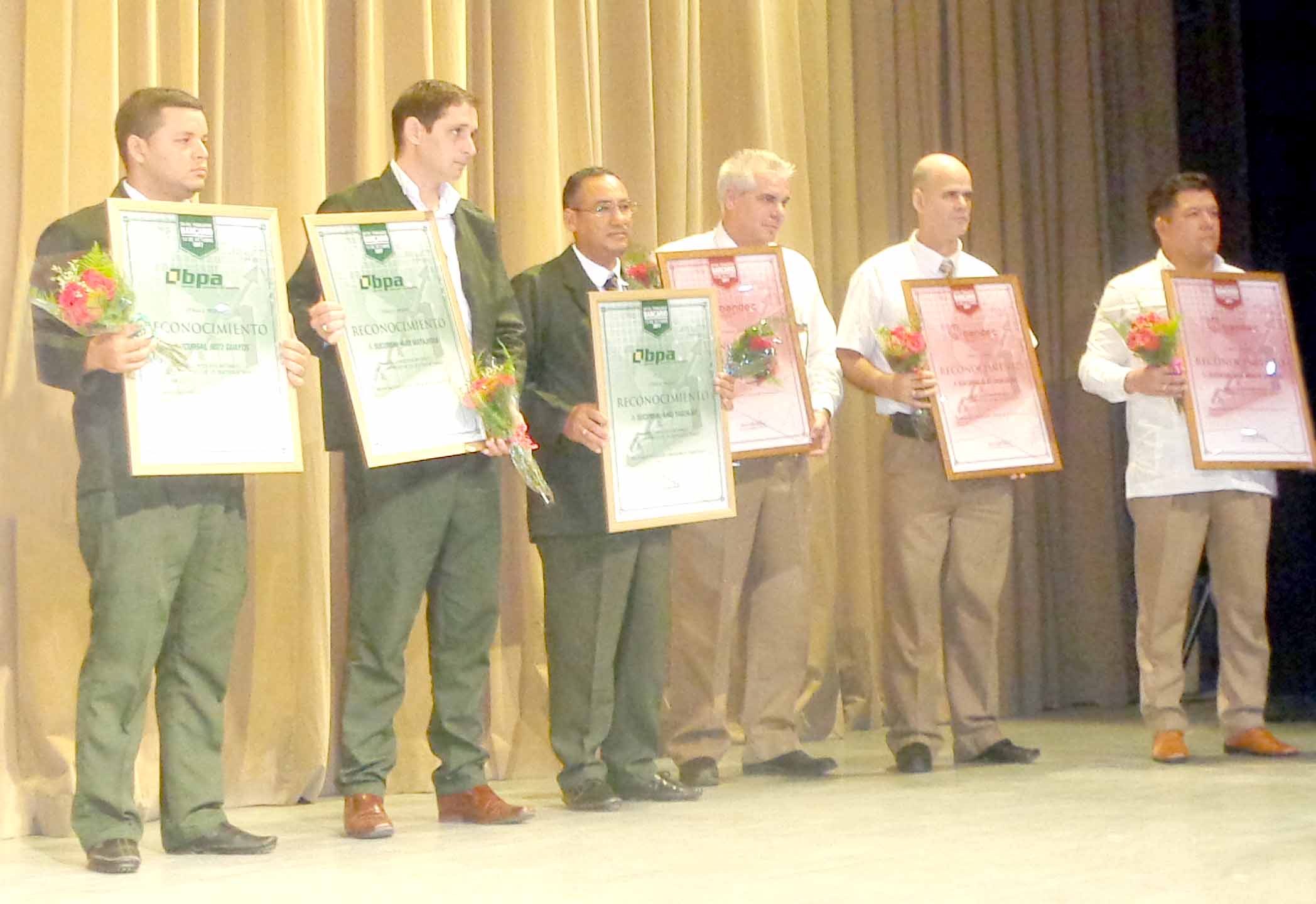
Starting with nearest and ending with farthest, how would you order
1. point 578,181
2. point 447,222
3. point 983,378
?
point 447,222, point 578,181, point 983,378

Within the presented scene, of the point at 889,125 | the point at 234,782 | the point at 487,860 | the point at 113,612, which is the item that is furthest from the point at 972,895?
the point at 889,125

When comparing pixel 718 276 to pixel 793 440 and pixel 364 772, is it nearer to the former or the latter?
pixel 793 440

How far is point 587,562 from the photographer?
4145 mm

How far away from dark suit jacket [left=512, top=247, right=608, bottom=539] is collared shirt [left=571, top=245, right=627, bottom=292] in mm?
13

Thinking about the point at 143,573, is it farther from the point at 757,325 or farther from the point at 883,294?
the point at 883,294

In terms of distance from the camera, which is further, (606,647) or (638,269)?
(638,269)

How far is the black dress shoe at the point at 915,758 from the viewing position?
15.2 ft

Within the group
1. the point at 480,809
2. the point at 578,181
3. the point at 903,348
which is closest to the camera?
the point at 480,809

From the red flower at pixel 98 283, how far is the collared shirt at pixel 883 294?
7.25ft

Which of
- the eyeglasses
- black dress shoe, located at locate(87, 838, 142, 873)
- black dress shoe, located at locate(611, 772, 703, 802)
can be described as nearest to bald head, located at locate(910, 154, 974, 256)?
the eyeglasses

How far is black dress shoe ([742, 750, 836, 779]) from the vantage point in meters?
4.62

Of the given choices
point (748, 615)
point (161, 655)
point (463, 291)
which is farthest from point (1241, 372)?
point (161, 655)

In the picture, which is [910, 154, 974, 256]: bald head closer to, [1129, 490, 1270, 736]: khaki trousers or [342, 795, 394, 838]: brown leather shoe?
[1129, 490, 1270, 736]: khaki trousers

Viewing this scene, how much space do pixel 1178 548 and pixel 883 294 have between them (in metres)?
1.13
